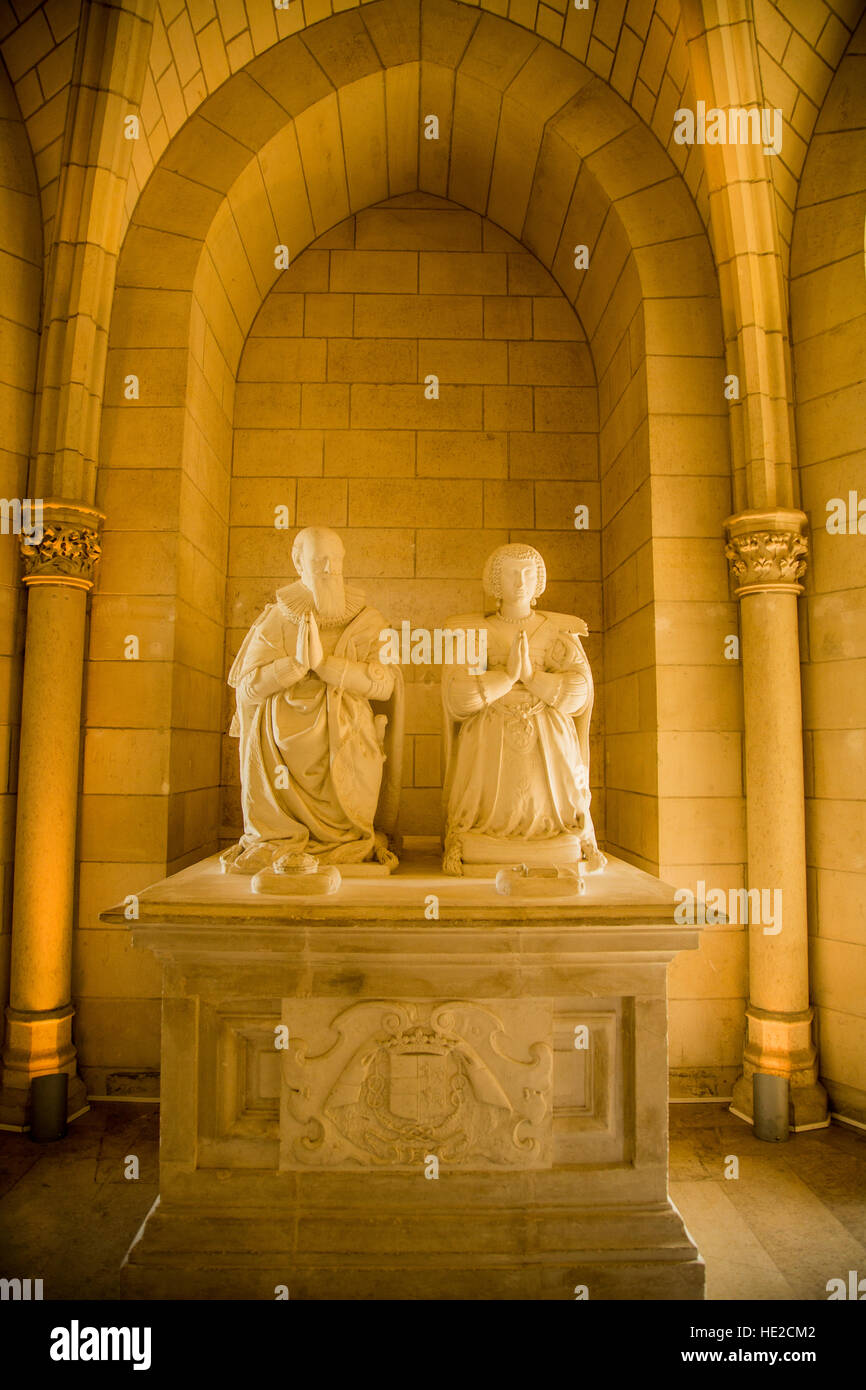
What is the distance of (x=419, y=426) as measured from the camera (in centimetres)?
528

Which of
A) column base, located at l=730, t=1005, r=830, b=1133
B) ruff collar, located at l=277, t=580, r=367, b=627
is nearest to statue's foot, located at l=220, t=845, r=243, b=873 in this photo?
ruff collar, located at l=277, t=580, r=367, b=627

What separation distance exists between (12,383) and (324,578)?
2264 mm

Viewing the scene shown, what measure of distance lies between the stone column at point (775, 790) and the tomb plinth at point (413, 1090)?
1576 millimetres

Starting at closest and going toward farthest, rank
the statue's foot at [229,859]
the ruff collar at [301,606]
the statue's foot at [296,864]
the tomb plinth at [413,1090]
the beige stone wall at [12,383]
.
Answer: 1. the tomb plinth at [413,1090]
2. the statue's foot at [296,864]
3. the statue's foot at [229,859]
4. the ruff collar at [301,606]
5. the beige stone wall at [12,383]

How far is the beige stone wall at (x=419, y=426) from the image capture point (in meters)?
5.18

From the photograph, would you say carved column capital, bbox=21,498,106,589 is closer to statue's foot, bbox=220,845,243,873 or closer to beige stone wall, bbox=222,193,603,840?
beige stone wall, bbox=222,193,603,840

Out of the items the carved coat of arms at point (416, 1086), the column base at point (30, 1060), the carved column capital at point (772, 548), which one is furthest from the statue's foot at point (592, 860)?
the column base at point (30, 1060)

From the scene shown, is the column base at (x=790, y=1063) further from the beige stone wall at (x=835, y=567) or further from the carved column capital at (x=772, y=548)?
the carved column capital at (x=772, y=548)

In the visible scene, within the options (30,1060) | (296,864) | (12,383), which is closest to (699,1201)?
(296,864)

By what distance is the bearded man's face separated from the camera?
3.35 metres

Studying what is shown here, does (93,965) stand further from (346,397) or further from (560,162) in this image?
(560,162)
